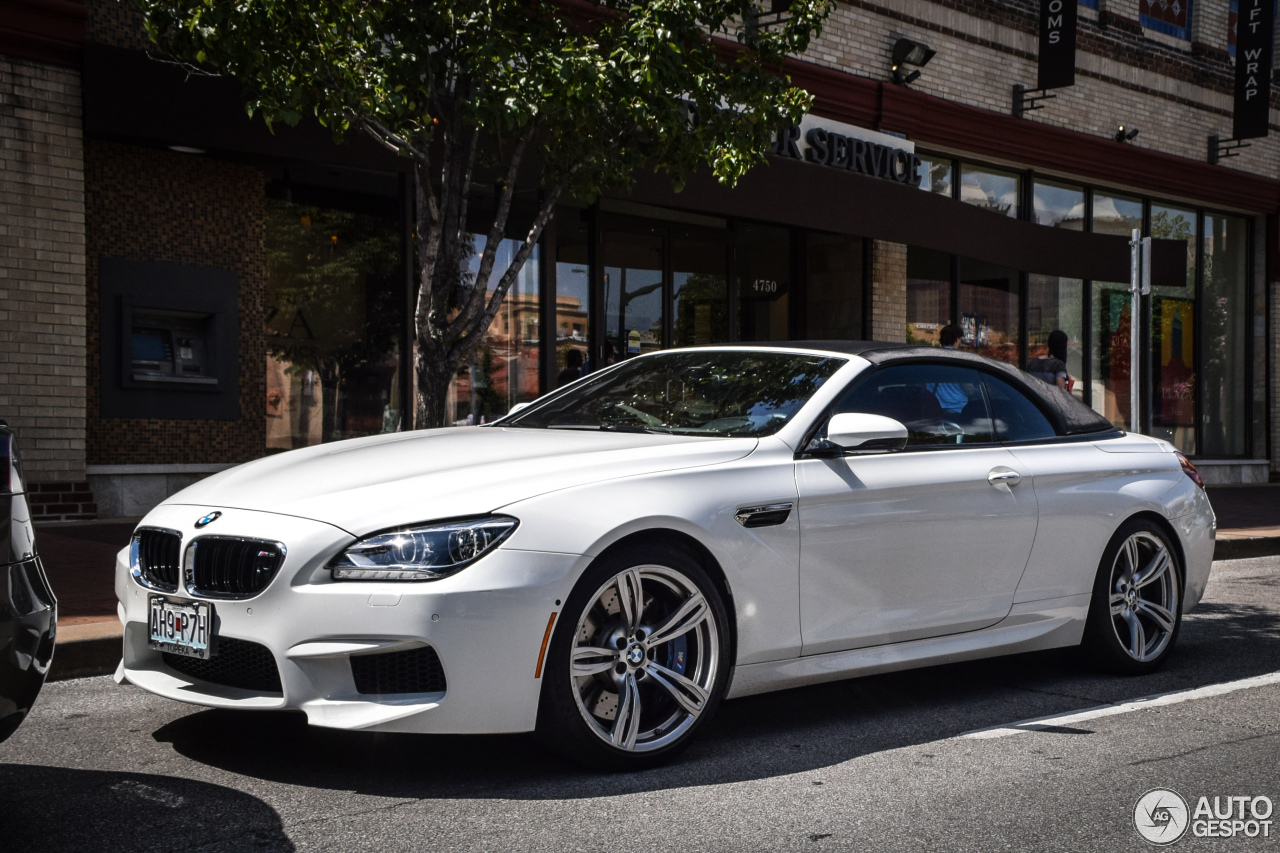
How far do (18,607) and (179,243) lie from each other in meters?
8.24

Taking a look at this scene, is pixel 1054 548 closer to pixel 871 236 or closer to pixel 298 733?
pixel 298 733

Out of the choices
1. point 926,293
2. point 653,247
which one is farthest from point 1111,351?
point 653,247

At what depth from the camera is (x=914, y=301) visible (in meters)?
17.4

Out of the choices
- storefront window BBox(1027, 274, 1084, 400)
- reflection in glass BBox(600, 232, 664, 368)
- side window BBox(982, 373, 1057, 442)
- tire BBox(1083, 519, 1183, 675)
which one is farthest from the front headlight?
storefront window BBox(1027, 274, 1084, 400)

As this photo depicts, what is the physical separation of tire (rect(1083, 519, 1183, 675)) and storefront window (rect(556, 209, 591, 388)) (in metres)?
8.62

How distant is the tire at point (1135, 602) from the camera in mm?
5754

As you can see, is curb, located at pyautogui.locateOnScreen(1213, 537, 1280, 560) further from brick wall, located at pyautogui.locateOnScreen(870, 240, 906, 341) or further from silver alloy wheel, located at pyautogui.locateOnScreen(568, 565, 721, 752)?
silver alloy wheel, located at pyautogui.locateOnScreen(568, 565, 721, 752)

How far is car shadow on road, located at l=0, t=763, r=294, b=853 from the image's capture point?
3428 mm

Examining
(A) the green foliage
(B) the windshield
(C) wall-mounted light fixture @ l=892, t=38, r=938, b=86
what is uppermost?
(C) wall-mounted light fixture @ l=892, t=38, r=938, b=86

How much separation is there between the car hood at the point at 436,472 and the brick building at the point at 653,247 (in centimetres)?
643

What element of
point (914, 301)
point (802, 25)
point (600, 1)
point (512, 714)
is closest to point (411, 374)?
point (600, 1)

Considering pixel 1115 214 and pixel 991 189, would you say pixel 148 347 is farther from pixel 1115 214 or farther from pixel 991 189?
pixel 1115 214

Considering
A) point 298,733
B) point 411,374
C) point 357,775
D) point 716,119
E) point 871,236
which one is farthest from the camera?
point 871,236

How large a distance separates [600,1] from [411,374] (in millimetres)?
4630
